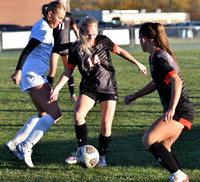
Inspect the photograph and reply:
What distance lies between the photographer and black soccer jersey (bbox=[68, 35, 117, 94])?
4.58 m

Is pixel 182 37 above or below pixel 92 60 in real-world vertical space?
below

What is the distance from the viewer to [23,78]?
189 inches

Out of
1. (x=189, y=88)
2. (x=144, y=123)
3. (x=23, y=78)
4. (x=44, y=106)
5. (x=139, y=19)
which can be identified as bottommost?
(x=139, y=19)

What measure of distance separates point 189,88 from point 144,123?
3.75 metres

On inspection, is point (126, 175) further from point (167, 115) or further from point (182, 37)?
point (182, 37)

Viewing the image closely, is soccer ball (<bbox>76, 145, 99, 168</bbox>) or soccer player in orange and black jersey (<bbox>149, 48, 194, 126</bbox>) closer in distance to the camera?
soccer player in orange and black jersey (<bbox>149, 48, 194, 126</bbox>)

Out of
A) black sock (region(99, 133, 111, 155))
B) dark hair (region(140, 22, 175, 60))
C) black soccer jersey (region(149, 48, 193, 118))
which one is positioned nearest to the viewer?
black soccer jersey (region(149, 48, 193, 118))

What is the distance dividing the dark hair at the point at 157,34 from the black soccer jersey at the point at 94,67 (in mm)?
785

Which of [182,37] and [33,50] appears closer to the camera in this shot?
[33,50]

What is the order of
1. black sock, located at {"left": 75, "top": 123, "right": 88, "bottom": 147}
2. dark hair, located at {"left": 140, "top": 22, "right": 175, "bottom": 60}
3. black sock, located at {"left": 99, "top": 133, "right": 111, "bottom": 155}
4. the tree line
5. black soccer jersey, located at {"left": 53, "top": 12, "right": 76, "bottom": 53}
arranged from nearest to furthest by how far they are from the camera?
1. dark hair, located at {"left": 140, "top": 22, "right": 175, "bottom": 60}
2. black sock, located at {"left": 75, "top": 123, "right": 88, "bottom": 147}
3. black sock, located at {"left": 99, "top": 133, "right": 111, "bottom": 155}
4. black soccer jersey, located at {"left": 53, "top": 12, "right": 76, "bottom": 53}
5. the tree line

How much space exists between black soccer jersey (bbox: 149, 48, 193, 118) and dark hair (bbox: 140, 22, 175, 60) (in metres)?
0.07

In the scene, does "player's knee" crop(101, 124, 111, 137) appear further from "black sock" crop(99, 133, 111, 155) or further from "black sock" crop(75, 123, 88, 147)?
"black sock" crop(75, 123, 88, 147)

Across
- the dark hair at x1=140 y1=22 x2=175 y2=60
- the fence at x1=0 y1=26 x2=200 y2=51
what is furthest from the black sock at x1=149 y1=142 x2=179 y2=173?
the fence at x1=0 y1=26 x2=200 y2=51

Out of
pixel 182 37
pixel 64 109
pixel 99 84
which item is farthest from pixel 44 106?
pixel 182 37
